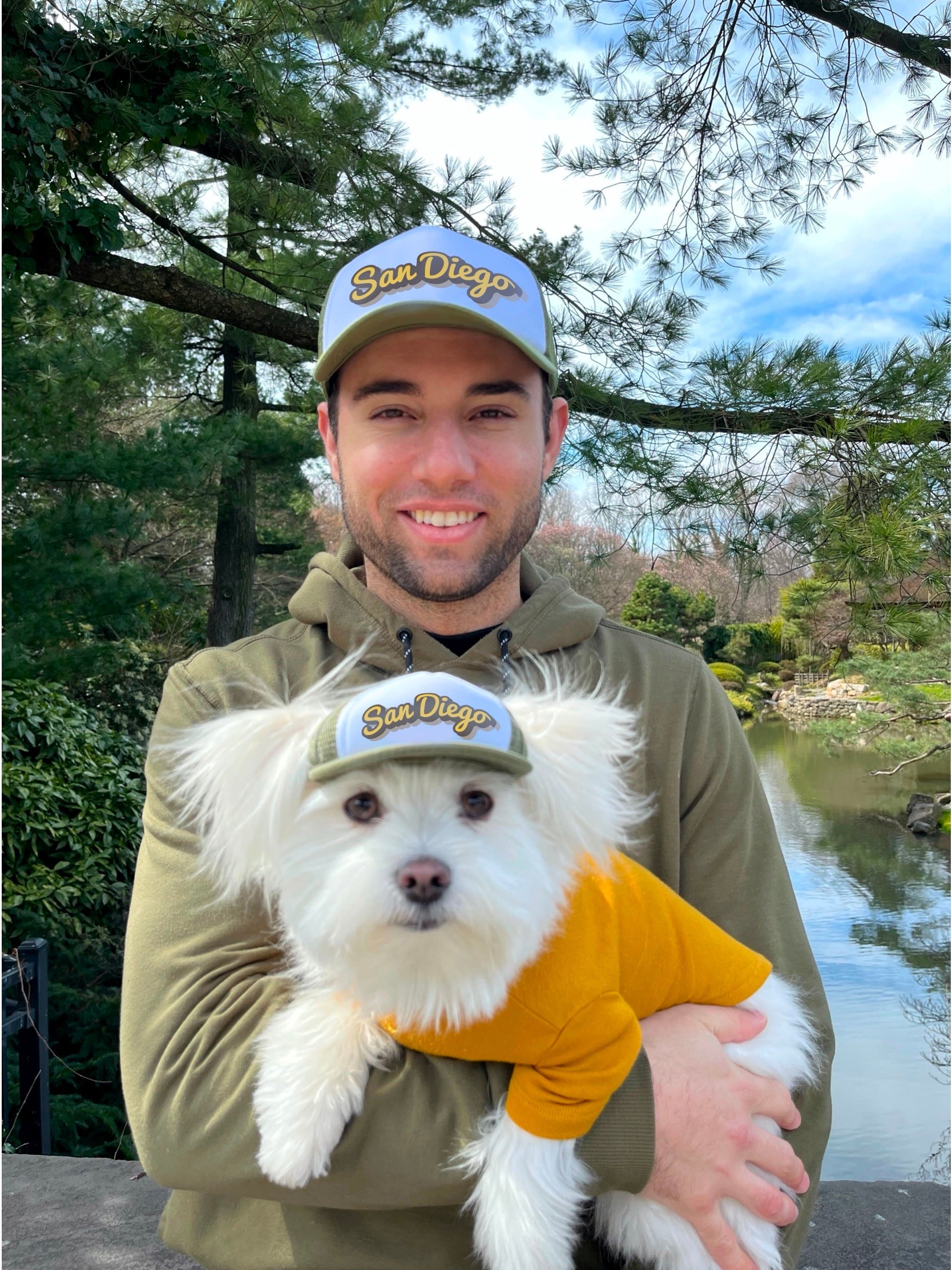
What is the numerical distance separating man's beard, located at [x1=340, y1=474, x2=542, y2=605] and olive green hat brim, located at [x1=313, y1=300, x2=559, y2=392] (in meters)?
0.26

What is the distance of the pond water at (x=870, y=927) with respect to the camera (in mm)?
6637

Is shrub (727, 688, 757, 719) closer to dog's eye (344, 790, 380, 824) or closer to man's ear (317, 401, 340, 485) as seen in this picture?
man's ear (317, 401, 340, 485)

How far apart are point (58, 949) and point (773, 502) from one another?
186 inches

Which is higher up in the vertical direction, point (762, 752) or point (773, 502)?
point (773, 502)

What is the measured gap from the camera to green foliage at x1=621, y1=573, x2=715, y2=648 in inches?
297

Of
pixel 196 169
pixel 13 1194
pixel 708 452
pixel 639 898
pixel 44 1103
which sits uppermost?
pixel 196 169

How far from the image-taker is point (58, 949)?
5688mm

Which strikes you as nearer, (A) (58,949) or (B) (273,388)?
(A) (58,949)

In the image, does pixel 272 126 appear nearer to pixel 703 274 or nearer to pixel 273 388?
pixel 703 274

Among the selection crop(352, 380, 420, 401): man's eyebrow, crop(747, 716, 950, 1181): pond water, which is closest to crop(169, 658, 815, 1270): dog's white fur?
crop(352, 380, 420, 401): man's eyebrow

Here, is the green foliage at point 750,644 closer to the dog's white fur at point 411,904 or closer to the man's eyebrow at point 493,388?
the man's eyebrow at point 493,388

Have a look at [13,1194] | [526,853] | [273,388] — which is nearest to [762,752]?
[273,388]

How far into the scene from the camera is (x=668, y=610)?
809 cm

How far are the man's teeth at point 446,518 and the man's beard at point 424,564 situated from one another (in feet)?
0.22
